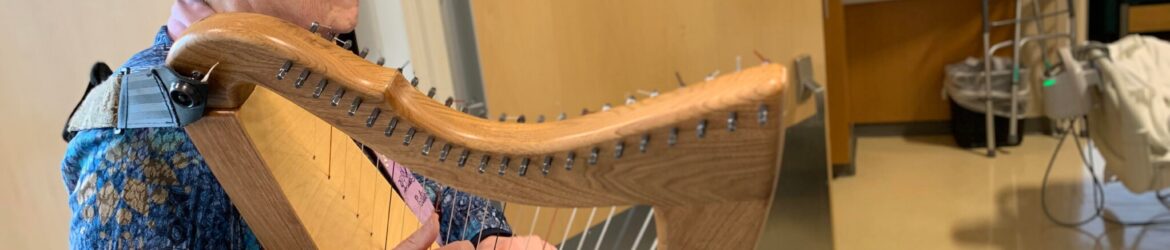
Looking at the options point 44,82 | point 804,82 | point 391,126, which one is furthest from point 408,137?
point 804,82

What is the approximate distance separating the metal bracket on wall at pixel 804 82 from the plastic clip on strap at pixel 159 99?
1.15 m

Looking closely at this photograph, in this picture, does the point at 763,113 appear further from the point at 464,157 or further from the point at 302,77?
the point at 302,77

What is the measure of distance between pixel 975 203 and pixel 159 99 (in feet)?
9.72

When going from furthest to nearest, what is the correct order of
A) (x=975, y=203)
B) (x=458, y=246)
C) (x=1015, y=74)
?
(x=1015, y=74) → (x=975, y=203) → (x=458, y=246)

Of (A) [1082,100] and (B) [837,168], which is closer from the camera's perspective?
(A) [1082,100]

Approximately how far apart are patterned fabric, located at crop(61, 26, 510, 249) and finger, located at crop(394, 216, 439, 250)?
12cm

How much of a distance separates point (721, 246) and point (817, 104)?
1213 millimetres

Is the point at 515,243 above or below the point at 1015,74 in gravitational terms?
above

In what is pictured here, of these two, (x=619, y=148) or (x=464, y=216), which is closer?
(x=619, y=148)

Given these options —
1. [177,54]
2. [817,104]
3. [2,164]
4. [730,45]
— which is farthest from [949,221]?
[177,54]

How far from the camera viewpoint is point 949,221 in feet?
9.62

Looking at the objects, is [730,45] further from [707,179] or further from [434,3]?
[707,179]

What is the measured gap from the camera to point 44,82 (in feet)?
3.82

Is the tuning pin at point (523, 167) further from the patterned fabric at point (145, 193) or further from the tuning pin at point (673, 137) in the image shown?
the patterned fabric at point (145, 193)
